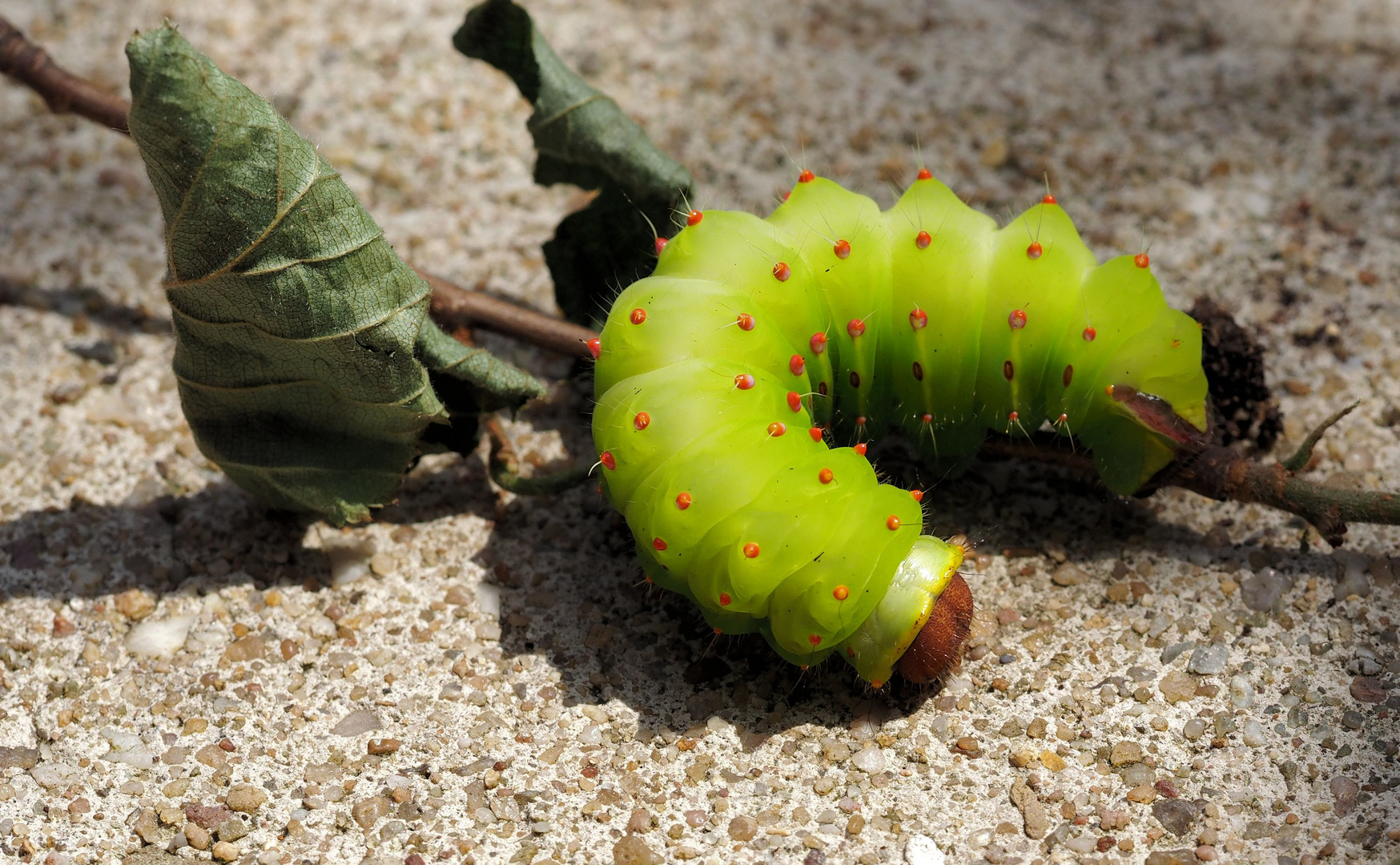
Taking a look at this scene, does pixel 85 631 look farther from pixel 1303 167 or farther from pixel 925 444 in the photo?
pixel 1303 167

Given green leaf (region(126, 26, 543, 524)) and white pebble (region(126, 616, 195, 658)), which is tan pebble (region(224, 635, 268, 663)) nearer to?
white pebble (region(126, 616, 195, 658))

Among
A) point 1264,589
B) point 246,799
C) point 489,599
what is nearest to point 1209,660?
point 1264,589

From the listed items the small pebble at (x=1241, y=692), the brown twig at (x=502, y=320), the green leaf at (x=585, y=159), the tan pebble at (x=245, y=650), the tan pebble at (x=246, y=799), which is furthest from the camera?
the brown twig at (x=502, y=320)

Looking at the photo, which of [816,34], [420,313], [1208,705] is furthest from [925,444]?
[816,34]

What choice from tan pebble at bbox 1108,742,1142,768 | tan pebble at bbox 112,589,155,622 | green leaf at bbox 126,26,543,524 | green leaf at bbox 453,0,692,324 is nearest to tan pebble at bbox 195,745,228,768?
tan pebble at bbox 112,589,155,622

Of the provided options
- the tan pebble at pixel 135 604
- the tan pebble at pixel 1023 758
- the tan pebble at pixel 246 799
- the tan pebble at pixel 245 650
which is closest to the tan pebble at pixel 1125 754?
the tan pebble at pixel 1023 758

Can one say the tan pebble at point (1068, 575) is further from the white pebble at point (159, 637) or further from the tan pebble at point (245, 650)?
the white pebble at point (159, 637)

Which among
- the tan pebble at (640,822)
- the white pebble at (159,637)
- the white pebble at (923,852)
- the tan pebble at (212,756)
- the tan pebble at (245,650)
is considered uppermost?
the white pebble at (923,852)
